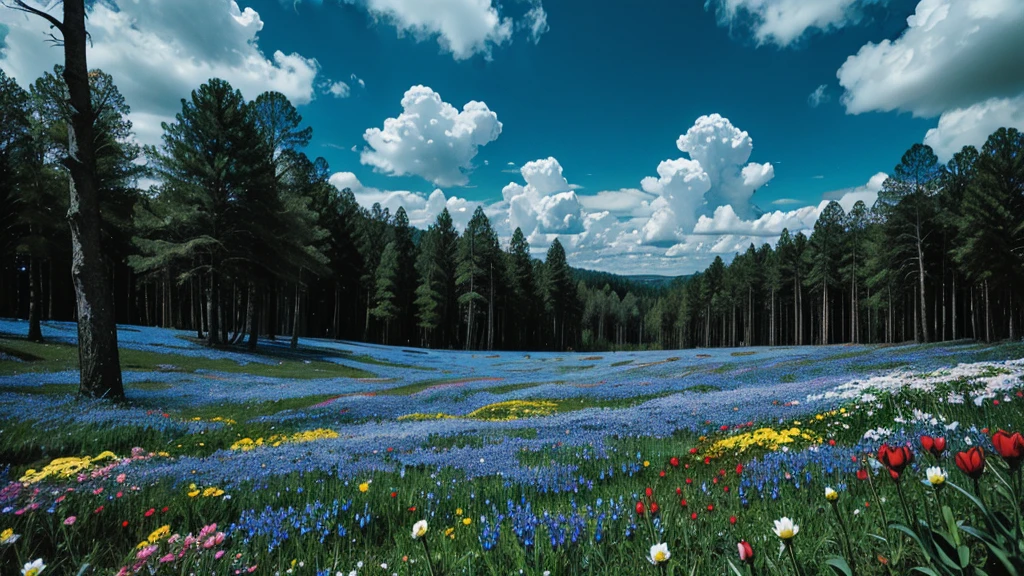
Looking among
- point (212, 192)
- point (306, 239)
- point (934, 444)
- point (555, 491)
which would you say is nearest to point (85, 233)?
→ point (555, 491)

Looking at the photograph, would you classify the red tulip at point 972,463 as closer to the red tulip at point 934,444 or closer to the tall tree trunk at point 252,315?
the red tulip at point 934,444

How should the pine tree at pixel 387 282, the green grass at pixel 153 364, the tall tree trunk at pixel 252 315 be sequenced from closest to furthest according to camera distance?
the green grass at pixel 153 364, the tall tree trunk at pixel 252 315, the pine tree at pixel 387 282

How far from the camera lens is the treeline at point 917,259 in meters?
27.9

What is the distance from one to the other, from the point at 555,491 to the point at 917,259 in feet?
138

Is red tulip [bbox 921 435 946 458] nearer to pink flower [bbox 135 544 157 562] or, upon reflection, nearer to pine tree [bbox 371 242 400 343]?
pink flower [bbox 135 544 157 562]

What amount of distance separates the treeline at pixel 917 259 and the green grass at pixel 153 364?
38618 mm

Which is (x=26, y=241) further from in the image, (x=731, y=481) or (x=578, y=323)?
(x=578, y=323)

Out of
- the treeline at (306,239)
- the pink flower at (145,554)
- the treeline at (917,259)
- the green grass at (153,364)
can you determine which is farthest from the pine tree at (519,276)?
the pink flower at (145,554)

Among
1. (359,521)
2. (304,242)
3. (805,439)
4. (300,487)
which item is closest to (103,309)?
(300,487)

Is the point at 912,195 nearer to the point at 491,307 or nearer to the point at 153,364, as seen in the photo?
the point at 491,307

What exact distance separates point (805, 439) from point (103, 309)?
13859mm

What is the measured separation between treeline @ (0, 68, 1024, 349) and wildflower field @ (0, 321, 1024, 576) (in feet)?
26.9

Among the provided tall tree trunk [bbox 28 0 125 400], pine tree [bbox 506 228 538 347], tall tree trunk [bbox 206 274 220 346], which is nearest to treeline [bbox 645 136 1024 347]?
pine tree [bbox 506 228 538 347]

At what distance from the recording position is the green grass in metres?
16.8
